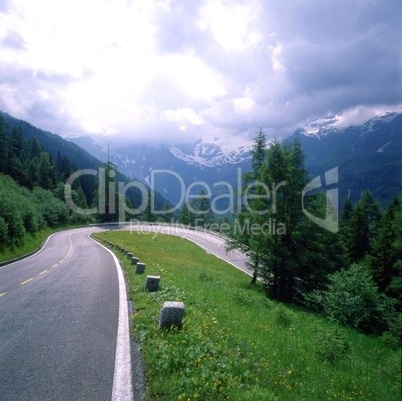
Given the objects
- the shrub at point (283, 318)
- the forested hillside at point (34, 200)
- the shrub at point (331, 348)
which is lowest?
the shrub at point (283, 318)

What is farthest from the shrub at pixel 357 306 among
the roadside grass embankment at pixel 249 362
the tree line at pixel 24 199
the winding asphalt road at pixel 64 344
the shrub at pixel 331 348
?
the tree line at pixel 24 199

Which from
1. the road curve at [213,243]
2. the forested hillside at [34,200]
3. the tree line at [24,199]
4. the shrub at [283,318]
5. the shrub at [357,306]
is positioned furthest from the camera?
the road curve at [213,243]

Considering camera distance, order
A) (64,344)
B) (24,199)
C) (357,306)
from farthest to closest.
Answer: (24,199), (357,306), (64,344)

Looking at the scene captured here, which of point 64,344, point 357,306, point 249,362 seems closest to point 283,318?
point 249,362

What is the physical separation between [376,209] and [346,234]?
5.67 meters

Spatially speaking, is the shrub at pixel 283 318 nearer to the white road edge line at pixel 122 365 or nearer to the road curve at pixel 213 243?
the white road edge line at pixel 122 365

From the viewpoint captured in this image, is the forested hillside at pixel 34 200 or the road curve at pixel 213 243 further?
the road curve at pixel 213 243

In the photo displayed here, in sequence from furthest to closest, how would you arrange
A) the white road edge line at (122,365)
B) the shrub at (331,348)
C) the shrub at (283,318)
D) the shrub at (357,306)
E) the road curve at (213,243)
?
1. the road curve at (213,243)
2. the shrub at (357,306)
3. the shrub at (283,318)
4. the shrub at (331,348)
5. the white road edge line at (122,365)

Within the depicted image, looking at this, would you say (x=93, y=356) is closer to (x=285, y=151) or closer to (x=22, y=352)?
(x=22, y=352)

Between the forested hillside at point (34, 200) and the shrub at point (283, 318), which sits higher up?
the forested hillside at point (34, 200)

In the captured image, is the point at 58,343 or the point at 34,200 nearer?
the point at 58,343

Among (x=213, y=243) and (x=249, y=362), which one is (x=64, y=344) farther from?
(x=213, y=243)

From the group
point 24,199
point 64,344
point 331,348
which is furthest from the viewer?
point 24,199

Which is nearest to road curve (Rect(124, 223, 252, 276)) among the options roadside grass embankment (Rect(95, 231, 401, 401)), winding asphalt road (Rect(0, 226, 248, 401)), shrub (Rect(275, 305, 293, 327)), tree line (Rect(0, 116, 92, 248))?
tree line (Rect(0, 116, 92, 248))
